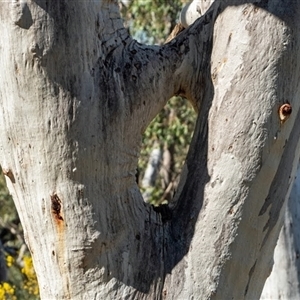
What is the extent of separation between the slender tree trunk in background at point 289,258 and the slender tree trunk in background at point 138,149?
191cm

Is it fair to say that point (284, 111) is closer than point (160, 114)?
Yes

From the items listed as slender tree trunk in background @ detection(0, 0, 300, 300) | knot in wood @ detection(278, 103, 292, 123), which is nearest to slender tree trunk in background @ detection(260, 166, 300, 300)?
slender tree trunk in background @ detection(0, 0, 300, 300)

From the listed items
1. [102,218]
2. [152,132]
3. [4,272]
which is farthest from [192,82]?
[152,132]

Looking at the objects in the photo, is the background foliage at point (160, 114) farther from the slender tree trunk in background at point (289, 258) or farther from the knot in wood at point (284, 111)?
the knot in wood at point (284, 111)

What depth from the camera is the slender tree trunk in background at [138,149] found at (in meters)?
1.86

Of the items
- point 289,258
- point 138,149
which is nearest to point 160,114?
point 289,258

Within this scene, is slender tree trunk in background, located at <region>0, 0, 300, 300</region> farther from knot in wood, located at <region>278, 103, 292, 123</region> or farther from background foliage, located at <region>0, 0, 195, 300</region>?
background foliage, located at <region>0, 0, 195, 300</region>

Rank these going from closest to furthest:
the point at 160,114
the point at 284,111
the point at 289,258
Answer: the point at 284,111 < the point at 289,258 < the point at 160,114

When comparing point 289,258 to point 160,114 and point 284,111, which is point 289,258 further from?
point 160,114

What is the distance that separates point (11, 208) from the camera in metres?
14.9

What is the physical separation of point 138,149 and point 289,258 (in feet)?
7.31

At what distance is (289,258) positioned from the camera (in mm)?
4020

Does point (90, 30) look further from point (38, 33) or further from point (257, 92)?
point (257, 92)

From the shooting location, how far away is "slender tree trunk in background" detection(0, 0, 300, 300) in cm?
186
